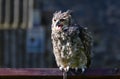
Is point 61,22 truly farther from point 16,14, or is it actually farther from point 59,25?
point 16,14

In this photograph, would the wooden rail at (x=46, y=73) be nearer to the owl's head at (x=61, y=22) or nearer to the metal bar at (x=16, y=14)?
the owl's head at (x=61, y=22)

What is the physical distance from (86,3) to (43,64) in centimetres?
142

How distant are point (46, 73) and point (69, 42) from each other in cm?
77

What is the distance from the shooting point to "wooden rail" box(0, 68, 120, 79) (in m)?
4.32

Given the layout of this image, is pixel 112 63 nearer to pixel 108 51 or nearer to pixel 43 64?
pixel 108 51

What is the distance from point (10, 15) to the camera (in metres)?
11.5

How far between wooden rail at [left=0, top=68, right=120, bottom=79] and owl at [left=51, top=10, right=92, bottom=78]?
487 mm

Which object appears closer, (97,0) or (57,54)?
(57,54)

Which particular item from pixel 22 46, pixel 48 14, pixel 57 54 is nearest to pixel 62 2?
pixel 48 14

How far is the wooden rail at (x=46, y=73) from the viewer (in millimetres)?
4316

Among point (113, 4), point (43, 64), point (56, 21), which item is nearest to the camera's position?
point (56, 21)

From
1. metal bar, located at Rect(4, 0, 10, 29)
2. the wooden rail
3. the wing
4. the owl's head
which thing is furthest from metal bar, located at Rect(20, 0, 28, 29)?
the wooden rail

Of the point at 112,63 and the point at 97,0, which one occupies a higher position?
the point at 97,0

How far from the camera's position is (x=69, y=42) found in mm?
5047
